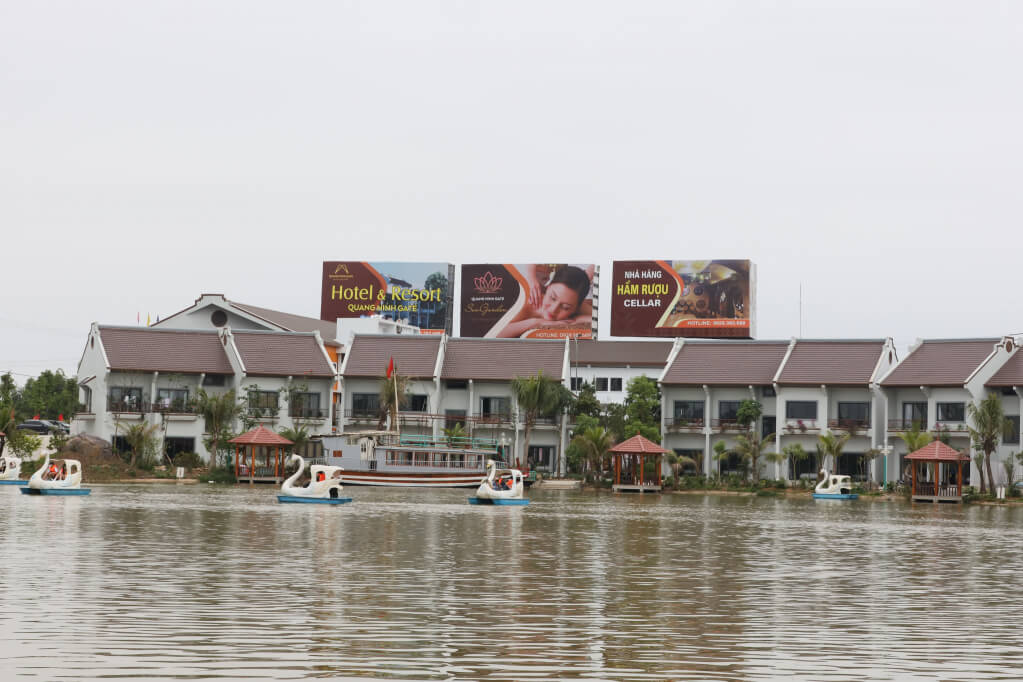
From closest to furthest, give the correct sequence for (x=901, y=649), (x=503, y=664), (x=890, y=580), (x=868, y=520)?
(x=503, y=664) → (x=901, y=649) → (x=890, y=580) → (x=868, y=520)

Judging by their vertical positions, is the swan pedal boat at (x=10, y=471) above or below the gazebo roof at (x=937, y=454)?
below

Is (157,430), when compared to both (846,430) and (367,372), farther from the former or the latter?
(846,430)

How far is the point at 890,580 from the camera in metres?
22.4

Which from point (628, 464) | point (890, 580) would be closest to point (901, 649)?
point (890, 580)

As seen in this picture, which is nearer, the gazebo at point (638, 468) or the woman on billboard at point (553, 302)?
the gazebo at point (638, 468)

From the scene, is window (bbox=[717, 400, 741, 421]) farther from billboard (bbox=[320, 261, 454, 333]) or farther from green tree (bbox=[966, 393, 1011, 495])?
billboard (bbox=[320, 261, 454, 333])

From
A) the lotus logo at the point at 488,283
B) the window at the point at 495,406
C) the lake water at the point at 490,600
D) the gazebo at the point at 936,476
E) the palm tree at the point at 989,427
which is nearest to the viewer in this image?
the lake water at the point at 490,600

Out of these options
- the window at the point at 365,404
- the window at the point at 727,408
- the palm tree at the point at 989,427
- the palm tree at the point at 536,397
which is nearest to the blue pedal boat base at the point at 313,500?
the palm tree at the point at 536,397

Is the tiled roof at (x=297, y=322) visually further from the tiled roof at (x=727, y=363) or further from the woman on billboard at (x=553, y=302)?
the tiled roof at (x=727, y=363)

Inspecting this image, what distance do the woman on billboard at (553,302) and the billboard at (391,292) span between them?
258 inches

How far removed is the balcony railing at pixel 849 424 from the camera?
2906 inches

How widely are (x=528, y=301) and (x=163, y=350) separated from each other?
31.2 metres

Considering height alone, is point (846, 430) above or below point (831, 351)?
below

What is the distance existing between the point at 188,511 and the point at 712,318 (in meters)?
63.3
